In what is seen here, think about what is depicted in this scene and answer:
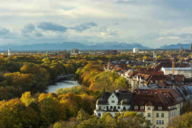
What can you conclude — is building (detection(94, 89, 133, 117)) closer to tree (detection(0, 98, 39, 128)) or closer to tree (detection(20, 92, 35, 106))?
tree (detection(0, 98, 39, 128))

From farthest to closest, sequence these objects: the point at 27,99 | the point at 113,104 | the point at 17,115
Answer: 1. the point at 27,99
2. the point at 113,104
3. the point at 17,115

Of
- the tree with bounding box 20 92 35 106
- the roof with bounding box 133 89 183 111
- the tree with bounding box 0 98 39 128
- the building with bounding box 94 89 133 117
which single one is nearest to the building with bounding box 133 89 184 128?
the roof with bounding box 133 89 183 111

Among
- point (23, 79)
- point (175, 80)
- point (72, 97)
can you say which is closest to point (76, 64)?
point (23, 79)

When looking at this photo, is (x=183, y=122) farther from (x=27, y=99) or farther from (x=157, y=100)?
(x=27, y=99)

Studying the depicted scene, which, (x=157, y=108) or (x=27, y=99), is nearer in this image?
(x=157, y=108)

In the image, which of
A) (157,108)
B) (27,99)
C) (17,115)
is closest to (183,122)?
(157,108)

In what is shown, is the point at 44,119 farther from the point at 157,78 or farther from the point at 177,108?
the point at 157,78

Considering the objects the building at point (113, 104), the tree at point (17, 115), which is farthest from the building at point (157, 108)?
the tree at point (17, 115)

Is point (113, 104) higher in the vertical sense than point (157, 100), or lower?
lower

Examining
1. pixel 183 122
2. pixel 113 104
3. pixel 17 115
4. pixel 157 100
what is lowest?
pixel 17 115
